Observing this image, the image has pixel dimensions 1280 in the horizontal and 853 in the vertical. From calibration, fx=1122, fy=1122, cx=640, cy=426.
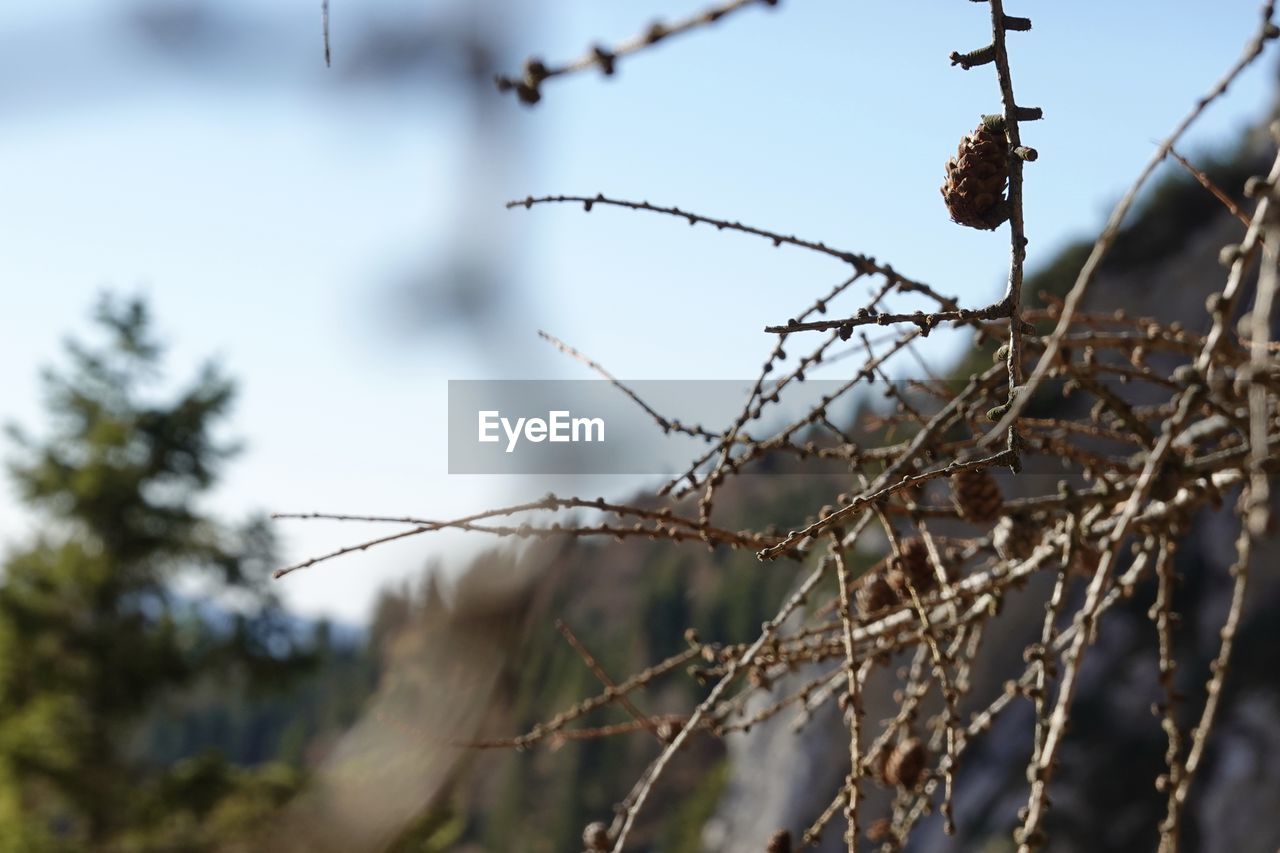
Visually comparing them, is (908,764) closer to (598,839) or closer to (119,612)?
(598,839)

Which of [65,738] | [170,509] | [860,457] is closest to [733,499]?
[170,509]

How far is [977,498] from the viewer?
0.82 meters

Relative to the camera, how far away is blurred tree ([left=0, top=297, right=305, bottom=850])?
6703 millimetres

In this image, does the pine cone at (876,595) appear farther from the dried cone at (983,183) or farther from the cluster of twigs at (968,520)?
the dried cone at (983,183)

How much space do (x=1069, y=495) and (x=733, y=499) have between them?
7.79 m

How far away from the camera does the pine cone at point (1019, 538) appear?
2.70 ft

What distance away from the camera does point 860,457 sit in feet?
2.54

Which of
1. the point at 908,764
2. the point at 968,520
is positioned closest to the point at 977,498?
the point at 968,520

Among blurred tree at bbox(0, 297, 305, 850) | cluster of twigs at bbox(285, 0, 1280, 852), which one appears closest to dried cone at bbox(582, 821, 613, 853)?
cluster of twigs at bbox(285, 0, 1280, 852)

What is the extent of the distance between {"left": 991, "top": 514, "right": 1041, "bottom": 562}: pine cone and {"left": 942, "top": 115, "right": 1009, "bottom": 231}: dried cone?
10.9 inches

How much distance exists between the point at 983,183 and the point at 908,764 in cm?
41

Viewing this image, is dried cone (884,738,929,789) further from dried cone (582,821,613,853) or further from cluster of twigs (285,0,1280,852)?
dried cone (582,821,613,853)

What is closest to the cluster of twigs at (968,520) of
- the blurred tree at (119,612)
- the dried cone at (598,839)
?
the dried cone at (598,839)

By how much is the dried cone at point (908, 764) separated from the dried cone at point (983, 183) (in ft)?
1.23
